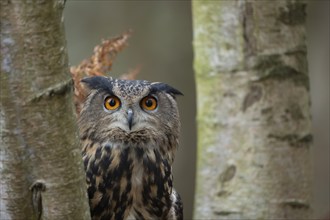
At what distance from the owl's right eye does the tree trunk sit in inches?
49.9

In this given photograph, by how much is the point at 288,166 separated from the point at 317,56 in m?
5.71

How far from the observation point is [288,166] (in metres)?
3.35

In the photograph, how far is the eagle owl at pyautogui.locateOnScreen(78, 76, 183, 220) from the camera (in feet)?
10.6

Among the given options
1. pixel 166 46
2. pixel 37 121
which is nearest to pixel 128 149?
pixel 37 121

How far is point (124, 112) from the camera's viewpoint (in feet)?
11.2

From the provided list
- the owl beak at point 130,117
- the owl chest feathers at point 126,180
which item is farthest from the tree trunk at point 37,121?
the owl beak at point 130,117

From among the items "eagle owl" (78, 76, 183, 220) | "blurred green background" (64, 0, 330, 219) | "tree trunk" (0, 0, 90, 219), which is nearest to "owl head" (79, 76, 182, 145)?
"eagle owl" (78, 76, 183, 220)

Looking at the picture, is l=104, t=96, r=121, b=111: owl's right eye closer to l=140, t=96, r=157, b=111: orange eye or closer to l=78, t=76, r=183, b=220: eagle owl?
l=78, t=76, r=183, b=220: eagle owl

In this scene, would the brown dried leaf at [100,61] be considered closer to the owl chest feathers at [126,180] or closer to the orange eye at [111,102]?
the orange eye at [111,102]

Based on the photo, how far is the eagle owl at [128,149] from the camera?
3230mm

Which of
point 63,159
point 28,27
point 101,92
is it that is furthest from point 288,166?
point 28,27

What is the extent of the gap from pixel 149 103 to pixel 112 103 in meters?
0.18

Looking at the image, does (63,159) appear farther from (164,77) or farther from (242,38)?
(164,77)

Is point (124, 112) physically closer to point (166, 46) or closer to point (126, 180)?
point (126, 180)
